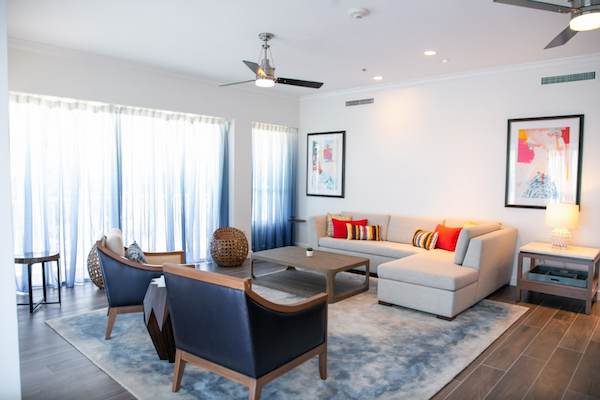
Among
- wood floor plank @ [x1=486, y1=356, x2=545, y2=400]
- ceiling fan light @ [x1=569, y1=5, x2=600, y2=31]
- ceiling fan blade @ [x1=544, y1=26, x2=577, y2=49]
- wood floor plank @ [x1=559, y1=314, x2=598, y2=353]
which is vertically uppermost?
ceiling fan blade @ [x1=544, y1=26, x2=577, y2=49]

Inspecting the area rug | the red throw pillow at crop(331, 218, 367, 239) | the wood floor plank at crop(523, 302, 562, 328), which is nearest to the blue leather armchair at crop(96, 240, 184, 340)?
the area rug

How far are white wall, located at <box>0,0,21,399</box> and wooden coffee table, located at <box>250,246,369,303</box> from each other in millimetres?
2972

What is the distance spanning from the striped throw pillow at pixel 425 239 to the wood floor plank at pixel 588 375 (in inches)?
88.7

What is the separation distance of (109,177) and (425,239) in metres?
4.21

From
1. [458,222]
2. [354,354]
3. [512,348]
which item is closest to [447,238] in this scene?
[458,222]

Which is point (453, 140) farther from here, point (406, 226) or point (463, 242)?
point (463, 242)

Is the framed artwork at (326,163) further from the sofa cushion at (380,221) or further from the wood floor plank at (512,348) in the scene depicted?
the wood floor plank at (512,348)

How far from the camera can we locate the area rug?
2678mm

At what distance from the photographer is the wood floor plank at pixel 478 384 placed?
8.61ft

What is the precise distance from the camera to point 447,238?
532 centimetres

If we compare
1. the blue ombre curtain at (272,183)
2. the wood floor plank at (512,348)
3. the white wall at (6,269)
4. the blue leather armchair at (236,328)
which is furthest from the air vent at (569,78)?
the white wall at (6,269)

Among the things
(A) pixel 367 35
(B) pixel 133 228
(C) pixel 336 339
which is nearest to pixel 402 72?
(A) pixel 367 35

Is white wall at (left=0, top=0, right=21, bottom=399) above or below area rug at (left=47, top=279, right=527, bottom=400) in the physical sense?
above

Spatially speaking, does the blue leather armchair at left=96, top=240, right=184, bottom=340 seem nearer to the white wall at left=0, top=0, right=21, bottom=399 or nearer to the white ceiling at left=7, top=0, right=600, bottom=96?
the white wall at left=0, top=0, right=21, bottom=399
